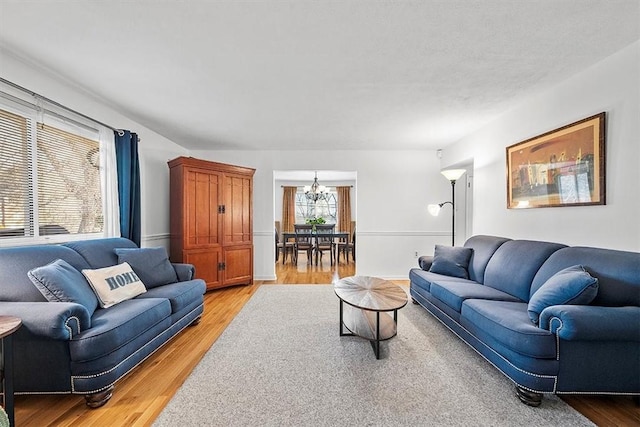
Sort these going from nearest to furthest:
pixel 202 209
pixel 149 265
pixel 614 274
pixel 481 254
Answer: pixel 614 274, pixel 149 265, pixel 481 254, pixel 202 209

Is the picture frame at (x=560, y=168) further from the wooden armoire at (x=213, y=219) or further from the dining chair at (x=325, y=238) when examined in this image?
the wooden armoire at (x=213, y=219)

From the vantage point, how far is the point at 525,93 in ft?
A: 8.72

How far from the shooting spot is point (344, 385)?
181cm

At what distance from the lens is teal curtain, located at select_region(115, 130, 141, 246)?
10.3 feet

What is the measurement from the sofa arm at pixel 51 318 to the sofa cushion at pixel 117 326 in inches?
2.7

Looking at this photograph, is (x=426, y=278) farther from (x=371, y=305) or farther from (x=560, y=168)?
(x=560, y=168)

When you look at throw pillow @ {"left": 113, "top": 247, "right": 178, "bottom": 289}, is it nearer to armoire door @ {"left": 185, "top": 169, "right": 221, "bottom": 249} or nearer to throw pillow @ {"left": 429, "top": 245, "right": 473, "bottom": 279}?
armoire door @ {"left": 185, "top": 169, "right": 221, "bottom": 249}

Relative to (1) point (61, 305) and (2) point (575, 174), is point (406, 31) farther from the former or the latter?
(1) point (61, 305)

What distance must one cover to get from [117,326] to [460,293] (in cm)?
271

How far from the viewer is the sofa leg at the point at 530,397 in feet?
5.32

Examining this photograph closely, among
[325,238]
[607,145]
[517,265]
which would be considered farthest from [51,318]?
[325,238]

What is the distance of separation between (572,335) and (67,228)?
165 inches

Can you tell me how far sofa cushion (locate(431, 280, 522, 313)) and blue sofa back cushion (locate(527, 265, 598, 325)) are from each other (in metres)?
0.58

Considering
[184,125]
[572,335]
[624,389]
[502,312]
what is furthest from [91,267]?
[624,389]
